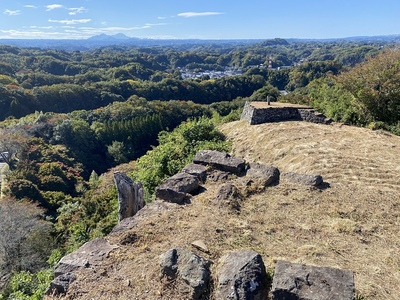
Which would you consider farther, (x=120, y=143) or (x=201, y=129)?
(x=120, y=143)

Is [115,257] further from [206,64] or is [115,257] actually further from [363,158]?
[206,64]

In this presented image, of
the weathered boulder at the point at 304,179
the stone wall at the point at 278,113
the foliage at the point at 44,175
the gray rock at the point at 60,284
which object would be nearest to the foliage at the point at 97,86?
the foliage at the point at 44,175

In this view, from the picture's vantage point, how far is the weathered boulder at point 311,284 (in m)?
3.47

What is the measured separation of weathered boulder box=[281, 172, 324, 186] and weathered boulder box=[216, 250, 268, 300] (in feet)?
10.2

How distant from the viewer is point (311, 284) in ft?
11.8

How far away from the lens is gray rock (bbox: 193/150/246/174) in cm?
736

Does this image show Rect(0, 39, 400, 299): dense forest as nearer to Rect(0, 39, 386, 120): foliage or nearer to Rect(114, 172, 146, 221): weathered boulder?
Rect(0, 39, 386, 120): foliage

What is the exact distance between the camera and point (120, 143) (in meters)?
39.2

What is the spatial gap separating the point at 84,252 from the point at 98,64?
4434 inches

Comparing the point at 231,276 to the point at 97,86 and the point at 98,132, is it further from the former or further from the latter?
the point at 97,86

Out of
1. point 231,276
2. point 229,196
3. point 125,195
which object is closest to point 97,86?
point 125,195

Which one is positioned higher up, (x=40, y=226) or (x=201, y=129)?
(x=201, y=129)

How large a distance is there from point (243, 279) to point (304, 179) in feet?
12.0

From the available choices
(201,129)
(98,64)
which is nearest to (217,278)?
(201,129)
